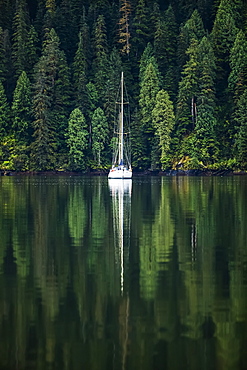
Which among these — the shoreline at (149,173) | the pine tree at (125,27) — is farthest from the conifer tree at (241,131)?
the pine tree at (125,27)

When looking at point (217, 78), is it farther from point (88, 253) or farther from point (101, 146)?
point (88, 253)

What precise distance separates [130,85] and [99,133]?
34.8 feet

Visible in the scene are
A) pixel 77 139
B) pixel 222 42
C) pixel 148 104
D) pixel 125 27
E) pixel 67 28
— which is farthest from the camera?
pixel 67 28

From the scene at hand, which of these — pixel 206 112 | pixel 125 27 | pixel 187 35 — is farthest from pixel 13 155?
pixel 125 27

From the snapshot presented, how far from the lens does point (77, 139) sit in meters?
98.3

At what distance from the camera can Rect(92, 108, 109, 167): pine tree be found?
9956 centimetres

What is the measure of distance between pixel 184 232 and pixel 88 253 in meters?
5.74

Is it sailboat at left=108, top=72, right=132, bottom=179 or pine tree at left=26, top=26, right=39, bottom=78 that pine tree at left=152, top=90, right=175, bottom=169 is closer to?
sailboat at left=108, top=72, right=132, bottom=179

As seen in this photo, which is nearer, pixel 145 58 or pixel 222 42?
pixel 222 42

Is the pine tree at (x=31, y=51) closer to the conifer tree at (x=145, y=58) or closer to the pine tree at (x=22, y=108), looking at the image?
Answer: the pine tree at (x=22, y=108)

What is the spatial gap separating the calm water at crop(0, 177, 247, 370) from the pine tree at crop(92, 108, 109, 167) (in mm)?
69820

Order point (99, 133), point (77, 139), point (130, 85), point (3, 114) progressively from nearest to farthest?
point (77, 139), point (99, 133), point (3, 114), point (130, 85)

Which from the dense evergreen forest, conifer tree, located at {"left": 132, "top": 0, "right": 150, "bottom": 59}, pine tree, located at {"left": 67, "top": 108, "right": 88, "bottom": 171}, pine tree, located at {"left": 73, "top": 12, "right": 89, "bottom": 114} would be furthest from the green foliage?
conifer tree, located at {"left": 132, "top": 0, "right": 150, "bottom": 59}

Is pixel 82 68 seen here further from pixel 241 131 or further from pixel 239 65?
pixel 241 131
